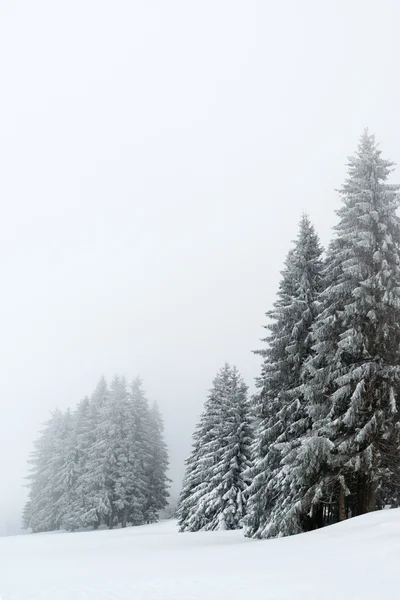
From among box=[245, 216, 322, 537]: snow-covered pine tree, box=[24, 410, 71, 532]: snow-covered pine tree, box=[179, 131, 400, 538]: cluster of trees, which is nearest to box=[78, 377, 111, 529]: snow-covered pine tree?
box=[24, 410, 71, 532]: snow-covered pine tree

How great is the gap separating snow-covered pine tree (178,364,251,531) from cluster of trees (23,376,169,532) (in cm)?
850

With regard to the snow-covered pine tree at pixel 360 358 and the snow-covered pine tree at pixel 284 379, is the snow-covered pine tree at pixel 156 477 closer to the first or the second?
the snow-covered pine tree at pixel 284 379

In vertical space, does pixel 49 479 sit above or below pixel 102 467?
below

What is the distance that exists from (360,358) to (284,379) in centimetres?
490

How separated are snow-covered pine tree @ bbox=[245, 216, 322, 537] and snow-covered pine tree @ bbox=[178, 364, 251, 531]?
804 centimetres

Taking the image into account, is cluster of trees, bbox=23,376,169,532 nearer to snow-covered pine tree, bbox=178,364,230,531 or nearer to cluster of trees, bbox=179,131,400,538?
snow-covered pine tree, bbox=178,364,230,531

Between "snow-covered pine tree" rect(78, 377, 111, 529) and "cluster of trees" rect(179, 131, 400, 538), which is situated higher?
"cluster of trees" rect(179, 131, 400, 538)

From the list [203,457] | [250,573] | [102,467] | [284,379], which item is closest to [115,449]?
[102,467]

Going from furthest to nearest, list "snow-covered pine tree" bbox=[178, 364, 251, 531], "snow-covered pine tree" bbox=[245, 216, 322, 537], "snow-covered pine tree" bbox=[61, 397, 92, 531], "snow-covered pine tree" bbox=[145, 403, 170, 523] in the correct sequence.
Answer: "snow-covered pine tree" bbox=[145, 403, 170, 523]
"snow-covered pine tree" bbox=[61, 397, 92, 531]
"snow-covered pine tree" bbox=[178, 364, 251, 531]
"snow-covered pine tree" bbox=[245, 216, 322, 537]

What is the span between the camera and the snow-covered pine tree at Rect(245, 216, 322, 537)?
2430 cm

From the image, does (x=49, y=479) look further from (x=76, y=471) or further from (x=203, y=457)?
(x=203, y=457)

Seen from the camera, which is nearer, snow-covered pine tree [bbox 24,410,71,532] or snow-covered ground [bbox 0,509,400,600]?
snow-covered ground [bbox 0,509,400,600]

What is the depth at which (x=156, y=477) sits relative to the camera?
52.3 meters

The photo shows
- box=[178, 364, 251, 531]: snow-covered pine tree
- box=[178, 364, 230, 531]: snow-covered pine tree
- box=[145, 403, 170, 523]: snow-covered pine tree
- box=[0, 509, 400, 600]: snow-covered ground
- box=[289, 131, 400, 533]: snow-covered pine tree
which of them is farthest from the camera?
box=[145, 403, 170, 523]: snow-covered pine tree
